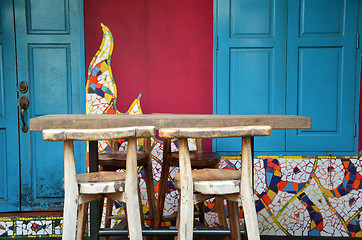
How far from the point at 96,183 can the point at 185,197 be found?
0.44 meters

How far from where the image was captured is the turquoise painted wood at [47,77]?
313 centimetres

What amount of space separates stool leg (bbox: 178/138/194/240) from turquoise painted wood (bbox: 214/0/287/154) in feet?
5.48

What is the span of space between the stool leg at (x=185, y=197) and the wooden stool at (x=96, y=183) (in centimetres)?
18

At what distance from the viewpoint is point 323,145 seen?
3.06 meters

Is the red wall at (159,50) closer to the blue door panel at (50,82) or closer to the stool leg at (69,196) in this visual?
the blue door panel at (50,82)

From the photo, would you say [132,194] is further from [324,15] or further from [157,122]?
[324,15]

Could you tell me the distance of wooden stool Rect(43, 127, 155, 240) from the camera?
1452 millimetres

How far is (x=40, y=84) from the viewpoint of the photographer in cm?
318

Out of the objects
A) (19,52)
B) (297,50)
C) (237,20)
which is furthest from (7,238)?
(297,50)

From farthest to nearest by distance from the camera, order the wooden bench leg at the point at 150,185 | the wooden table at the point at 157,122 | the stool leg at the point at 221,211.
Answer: the wooden bench leg at the point at 150,185, the stool leg at the point at 221,211, the wooden table at the point at 157,122

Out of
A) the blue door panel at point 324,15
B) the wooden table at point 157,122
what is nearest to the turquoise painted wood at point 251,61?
the blue door panel at point 324,15

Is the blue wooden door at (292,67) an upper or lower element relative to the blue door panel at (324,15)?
lower

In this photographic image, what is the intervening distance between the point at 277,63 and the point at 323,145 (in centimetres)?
90

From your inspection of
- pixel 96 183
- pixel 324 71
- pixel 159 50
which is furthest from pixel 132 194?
pixel 324 71
